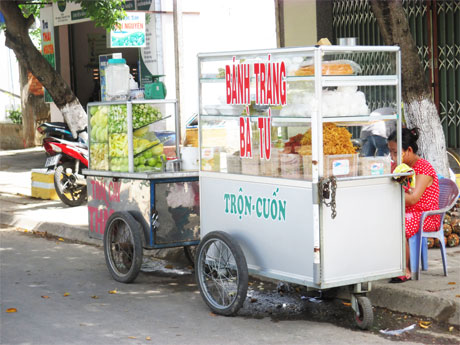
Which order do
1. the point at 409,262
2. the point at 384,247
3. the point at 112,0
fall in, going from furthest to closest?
the point at 112,0 < the point at 409,262 < the point at 384,247

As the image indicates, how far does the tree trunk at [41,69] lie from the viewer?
11703 mm

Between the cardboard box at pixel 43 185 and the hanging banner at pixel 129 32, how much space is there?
2.68m

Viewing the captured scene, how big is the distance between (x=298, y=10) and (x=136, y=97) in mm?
5915

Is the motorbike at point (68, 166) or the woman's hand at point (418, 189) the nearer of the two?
the woman's hand at point (418, 189)

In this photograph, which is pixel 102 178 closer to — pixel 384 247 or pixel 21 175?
pixel 384 247

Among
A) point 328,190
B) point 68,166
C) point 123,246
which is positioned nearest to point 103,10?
point 68,166

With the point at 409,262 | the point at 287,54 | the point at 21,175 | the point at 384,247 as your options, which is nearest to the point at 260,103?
the point at 287,54

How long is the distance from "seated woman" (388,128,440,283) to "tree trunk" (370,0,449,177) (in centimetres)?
168

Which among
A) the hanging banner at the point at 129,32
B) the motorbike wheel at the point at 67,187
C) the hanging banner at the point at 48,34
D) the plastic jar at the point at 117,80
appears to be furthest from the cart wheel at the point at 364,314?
the hanging banner at the point at 48,34

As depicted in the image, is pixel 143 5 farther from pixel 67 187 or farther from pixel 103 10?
pixel 67 187

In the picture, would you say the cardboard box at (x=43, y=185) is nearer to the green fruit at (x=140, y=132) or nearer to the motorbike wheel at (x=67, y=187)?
the motorbike wheel at (x=67, y=187)

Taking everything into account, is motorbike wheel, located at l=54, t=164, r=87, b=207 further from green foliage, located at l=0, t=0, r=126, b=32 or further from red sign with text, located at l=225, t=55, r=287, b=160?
red sign with text, located at l=225, t=55, r=287, b=160

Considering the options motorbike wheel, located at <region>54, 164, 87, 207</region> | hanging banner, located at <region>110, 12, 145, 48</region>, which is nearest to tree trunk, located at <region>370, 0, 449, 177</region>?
motorbike wheel, located at <region>54, 164, 87, 207</region>

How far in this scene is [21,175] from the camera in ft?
49.5
